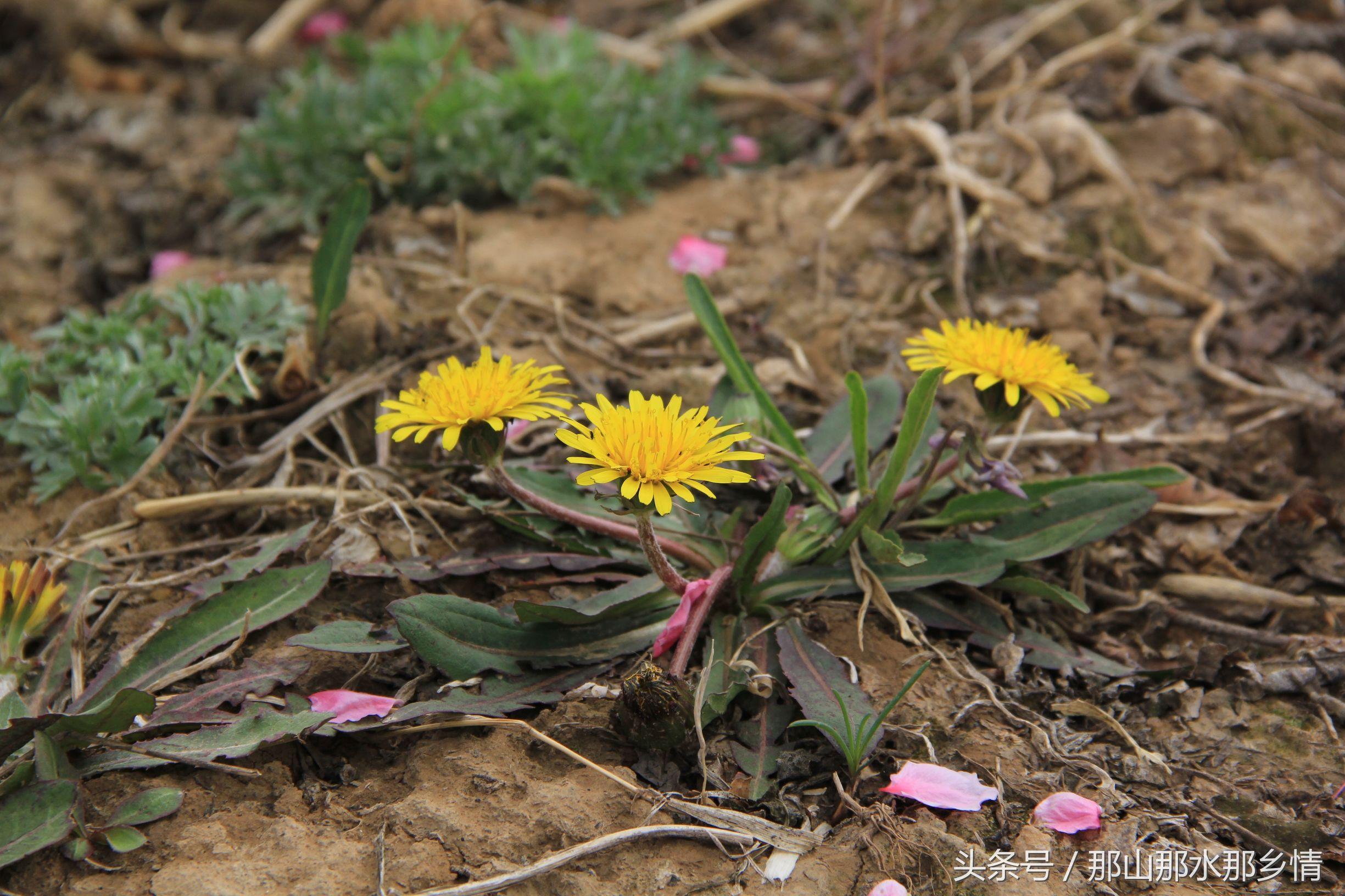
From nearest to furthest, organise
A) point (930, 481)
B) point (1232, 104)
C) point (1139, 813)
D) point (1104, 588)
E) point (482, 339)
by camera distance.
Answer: point (1139, 813)
point (930, 481)
point (1104, 588)
point (482, 339)
point (1232, 104)

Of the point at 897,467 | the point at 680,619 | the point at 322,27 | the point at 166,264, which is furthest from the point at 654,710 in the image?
the point at 322,27

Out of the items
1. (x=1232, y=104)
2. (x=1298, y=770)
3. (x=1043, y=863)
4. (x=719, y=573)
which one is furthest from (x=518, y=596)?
(x=1232, y=104)

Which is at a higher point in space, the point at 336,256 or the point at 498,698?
the point at 336,256

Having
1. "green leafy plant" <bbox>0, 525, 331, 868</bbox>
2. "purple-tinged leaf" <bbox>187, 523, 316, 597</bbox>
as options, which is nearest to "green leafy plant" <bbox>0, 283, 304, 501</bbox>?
"green leafy plant" <bbox>0, 525, 331, 868</bbox>

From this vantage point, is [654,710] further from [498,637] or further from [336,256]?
[336,256]

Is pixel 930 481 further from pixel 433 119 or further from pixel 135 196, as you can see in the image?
pixel 135 196
